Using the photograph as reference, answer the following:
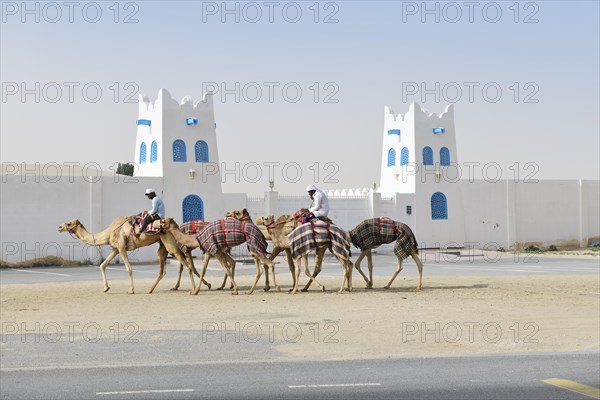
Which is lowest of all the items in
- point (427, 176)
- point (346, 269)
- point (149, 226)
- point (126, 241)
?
point (346, 269)

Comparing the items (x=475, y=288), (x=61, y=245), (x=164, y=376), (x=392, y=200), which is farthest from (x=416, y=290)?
(x=392, y=200)

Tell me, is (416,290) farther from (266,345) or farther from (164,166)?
(164,166)

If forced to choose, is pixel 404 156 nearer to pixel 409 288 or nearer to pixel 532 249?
pixel 532 249

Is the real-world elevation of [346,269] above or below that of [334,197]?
below

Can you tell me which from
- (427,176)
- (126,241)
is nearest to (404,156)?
(427,176)

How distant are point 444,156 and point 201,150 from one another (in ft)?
40.0

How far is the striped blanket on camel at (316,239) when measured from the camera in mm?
20000

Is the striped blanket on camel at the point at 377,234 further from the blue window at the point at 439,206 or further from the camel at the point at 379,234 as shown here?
the blue window at the point at 439,206

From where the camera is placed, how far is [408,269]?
3025cm

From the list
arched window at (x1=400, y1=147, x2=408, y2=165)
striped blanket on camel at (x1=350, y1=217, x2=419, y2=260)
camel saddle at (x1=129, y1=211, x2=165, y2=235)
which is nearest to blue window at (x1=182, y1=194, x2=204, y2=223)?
arched window at (x1=400, y1=147, x2=408, y2=165)

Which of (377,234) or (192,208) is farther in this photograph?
(192,208)

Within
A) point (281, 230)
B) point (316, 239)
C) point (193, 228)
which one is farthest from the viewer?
point (193, 228)

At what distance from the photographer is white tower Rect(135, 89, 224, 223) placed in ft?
119

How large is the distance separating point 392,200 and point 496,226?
566 centimetres
